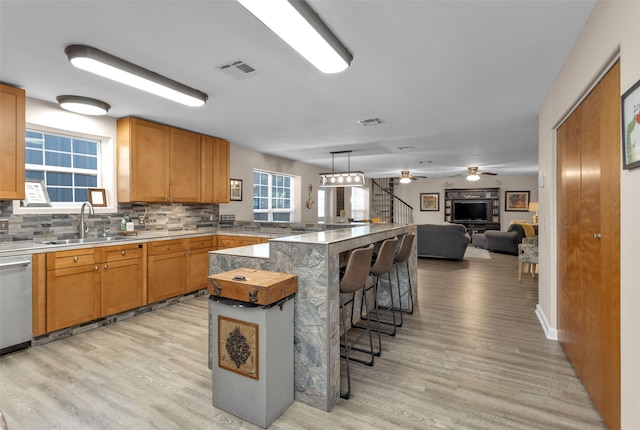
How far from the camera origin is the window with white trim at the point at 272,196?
22.6 feet

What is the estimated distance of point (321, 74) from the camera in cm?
285

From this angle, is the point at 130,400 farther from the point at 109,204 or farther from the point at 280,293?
the point at 109,204

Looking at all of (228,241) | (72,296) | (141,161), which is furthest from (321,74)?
(72,296)

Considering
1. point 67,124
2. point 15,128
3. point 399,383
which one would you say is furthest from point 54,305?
point 399,383

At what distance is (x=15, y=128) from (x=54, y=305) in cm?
175

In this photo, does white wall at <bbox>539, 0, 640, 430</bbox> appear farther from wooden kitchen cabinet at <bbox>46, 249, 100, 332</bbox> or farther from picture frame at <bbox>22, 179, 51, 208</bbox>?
picture frame at <bbox>22, 179, 51, 208</bbox>

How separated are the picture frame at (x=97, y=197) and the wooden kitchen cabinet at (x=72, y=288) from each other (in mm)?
875

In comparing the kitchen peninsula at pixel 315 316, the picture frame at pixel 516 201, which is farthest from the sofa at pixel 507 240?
the kitchen peninsula at pixel 315 316

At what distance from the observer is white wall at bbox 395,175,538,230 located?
11.4 metres

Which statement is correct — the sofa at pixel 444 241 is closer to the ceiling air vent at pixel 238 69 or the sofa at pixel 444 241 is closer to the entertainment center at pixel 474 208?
the entertainment center at pixel 474 208

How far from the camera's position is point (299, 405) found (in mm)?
2127

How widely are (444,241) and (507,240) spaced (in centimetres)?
220

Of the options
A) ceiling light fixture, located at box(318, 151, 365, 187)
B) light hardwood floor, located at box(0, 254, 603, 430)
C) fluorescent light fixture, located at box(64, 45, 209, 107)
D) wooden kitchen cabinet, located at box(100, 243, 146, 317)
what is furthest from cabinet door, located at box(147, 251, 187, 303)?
ceiling light fixture, located at box(318, 151, 365, 187)

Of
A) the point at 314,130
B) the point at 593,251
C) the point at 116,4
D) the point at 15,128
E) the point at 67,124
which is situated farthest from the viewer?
the point at 314,130
